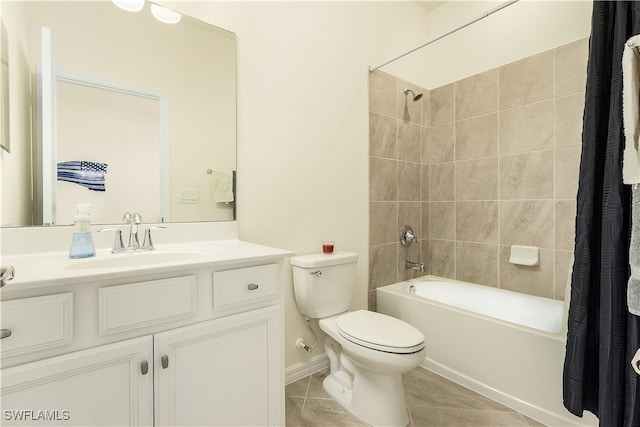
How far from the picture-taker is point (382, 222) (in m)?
2.35

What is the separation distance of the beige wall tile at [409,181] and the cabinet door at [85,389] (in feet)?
6.58

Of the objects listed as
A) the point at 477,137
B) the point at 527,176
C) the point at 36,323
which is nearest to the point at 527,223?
the point at 527,176

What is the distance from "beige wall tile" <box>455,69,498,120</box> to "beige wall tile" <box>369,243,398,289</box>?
1182mm

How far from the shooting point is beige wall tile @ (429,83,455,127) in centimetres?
259

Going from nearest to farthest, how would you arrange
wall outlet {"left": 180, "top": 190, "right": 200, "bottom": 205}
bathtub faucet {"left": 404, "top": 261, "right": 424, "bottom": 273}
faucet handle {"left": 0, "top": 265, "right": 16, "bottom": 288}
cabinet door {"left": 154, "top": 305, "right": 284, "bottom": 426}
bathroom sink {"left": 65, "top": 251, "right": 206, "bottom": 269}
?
faucet handle {"left": 0, "top": 265, "right": 16, "bottom": 288}, cabinet door {"left": 154, "top": 305, "right": 284, "bottom": 426}, bathroom sink {"left": 65, "top": 251, "right": 206, "bottom": 269}, wall outlet {"left": 180, "top": 190, "right": 200, "bottom": 205}, bathtub faucet {"left": 404, "top": 261, "right": 424, "bottom": 273}

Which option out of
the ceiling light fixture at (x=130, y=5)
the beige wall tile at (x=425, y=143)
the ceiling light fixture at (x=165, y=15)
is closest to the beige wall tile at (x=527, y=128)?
the beige wall tile at (x=425, y=143)

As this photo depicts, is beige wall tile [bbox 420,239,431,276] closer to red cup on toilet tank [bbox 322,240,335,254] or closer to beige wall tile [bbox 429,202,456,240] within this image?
beige wall tile [bbox 429,202,456,240]

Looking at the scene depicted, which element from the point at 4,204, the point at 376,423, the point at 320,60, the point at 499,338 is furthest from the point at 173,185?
the point at 499,338

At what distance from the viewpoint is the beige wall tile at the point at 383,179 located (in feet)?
7.49

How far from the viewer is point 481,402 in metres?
1.71

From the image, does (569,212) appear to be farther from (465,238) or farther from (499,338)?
(499,338)

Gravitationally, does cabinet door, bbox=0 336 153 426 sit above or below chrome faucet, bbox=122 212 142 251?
below

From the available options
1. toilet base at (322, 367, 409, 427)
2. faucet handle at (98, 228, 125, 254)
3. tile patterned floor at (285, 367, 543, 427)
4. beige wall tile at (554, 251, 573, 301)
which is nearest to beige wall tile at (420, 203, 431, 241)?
beige wall tile at (554, 251, 573, 301)

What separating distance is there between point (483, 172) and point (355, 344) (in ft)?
5.43
